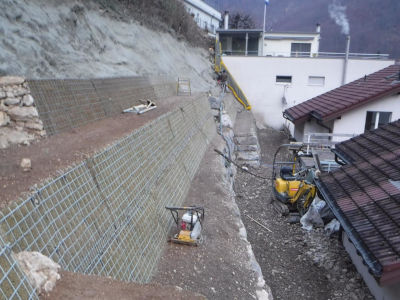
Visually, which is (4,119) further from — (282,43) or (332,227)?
(282,43)

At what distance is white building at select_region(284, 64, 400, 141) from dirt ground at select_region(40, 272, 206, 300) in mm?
13387

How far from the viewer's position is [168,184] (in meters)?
7.37

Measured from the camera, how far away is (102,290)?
2709 mm

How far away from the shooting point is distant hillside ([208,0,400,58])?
253ft

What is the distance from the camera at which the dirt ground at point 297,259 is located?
7.10 m

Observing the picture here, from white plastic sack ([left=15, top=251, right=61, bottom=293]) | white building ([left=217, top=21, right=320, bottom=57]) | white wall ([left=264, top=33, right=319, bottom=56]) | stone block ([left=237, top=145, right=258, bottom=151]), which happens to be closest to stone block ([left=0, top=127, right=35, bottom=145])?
white plastic sack ([left=15, top=251, right=61, bottom=293])

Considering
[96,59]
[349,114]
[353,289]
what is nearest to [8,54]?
[96,59]

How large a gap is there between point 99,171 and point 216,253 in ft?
9.32

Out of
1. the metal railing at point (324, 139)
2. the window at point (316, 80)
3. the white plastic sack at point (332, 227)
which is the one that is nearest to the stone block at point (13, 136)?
the white plastic sack at point (332, 227)

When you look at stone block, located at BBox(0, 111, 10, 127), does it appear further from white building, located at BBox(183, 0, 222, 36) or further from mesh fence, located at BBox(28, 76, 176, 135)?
white building, located at BBox(183, 0, 222, 36)

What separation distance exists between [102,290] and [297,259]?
6.89 metres

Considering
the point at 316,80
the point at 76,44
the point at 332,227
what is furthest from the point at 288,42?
the point at 332,227

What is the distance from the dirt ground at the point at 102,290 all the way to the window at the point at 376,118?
15.0m

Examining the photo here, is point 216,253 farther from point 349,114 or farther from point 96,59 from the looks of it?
point 349,114
